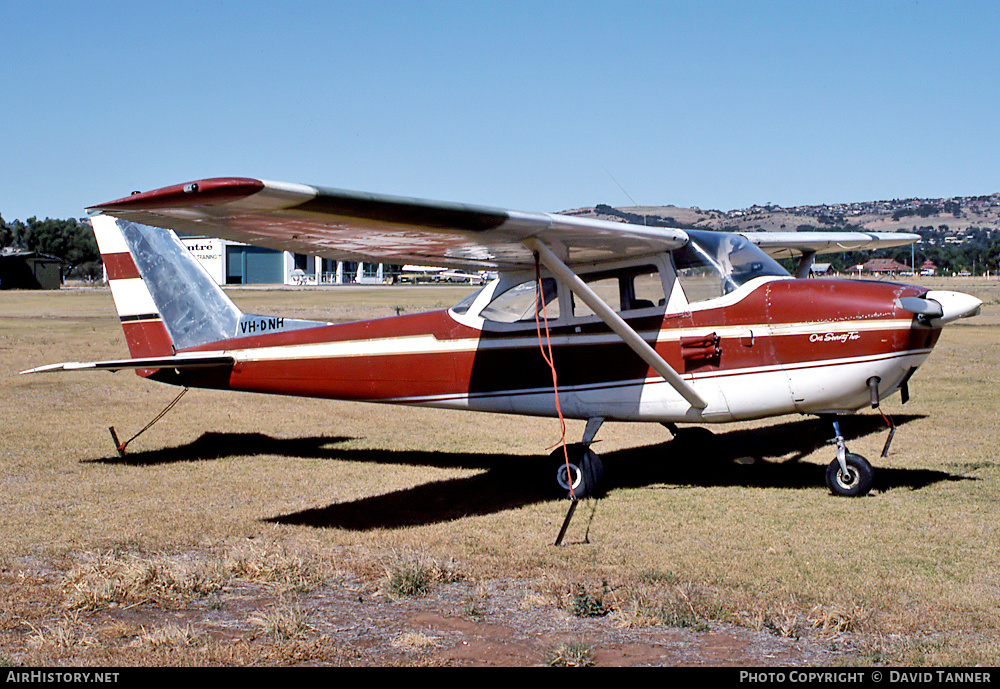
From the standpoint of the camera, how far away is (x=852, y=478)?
818 centimetres

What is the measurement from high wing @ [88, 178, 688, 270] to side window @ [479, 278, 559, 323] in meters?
0.27

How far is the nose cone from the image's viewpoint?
749 cm

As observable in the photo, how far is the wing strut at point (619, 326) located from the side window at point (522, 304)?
862 millimetres

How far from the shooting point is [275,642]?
478cm

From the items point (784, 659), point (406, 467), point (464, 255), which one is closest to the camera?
point (784, 659)

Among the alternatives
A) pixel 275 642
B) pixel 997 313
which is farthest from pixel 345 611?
pixel 997 313

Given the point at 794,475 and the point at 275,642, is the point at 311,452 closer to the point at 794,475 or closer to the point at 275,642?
the point at 794,475

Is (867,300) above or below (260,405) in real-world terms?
above

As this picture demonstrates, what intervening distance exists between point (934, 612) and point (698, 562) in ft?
5.17

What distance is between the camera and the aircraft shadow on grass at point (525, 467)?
8.04 m

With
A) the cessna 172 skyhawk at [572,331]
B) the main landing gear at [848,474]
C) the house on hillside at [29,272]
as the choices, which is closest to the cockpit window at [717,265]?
the cessna 172 skyhawk at [572,331]

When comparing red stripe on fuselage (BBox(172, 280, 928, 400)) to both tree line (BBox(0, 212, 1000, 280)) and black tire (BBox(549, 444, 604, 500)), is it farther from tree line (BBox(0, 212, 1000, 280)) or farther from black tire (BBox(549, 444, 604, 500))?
tree line (BBox(0, 212, 1000, 280))

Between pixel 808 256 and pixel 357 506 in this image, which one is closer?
pixel 357 506

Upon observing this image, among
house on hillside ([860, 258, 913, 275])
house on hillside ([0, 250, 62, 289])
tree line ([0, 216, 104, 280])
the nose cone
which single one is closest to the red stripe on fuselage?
the nose cone
